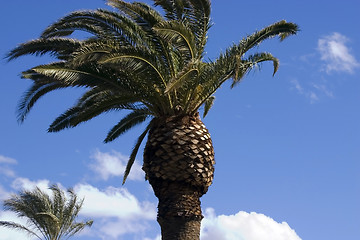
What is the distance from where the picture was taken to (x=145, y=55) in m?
14.3

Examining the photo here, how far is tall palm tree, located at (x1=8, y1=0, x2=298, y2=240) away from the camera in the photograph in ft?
46.1

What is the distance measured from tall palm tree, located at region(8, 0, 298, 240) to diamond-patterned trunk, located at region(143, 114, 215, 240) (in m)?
0.03

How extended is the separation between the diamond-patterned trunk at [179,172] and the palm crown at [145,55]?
2.32 ft

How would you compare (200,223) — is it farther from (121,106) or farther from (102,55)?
(102,55)

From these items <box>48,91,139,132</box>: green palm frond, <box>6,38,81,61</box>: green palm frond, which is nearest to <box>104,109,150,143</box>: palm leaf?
<box>48,91,139,132</box>: green palm frond

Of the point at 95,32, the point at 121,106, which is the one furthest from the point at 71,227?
the point at 95,32

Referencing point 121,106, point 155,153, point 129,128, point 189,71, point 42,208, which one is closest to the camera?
point 189,71

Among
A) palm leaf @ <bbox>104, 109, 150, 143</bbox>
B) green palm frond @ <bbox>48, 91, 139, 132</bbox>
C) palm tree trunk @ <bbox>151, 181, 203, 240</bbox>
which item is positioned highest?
palm leaf @ <bbox>104, 109, 150, 143</bbox>

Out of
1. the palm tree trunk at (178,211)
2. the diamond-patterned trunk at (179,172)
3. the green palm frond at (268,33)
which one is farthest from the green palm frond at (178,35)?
the palm tree trunk at (178,211)

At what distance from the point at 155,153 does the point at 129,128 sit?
4.81 meters

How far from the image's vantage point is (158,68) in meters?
14.6

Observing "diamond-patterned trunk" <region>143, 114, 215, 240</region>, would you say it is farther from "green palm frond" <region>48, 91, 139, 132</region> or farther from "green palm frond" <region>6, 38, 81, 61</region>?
"green palm frond" <region>6, 38, 81, 61</region>

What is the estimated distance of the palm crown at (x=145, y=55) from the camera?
555 inches

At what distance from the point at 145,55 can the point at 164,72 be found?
0.84 metres
